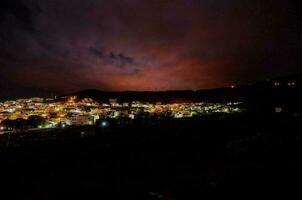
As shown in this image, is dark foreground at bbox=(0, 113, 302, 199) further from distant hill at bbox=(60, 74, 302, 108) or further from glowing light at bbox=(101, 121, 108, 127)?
distant hill at bbox=(60, 74, 302, 108)

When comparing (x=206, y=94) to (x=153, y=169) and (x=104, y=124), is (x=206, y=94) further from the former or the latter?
(x=153, y=169)

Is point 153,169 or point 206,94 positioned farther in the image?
point 206,94

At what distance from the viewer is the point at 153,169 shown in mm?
12812

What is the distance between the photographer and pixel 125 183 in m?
10.9

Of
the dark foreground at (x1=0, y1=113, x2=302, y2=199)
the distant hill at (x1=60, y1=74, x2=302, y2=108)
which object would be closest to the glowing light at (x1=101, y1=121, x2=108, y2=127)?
the dark foreground at (x1=0, y1=113, x2=302, y2=199)

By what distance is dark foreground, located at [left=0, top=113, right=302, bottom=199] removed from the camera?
29.5ft

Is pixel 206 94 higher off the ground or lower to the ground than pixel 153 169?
higher

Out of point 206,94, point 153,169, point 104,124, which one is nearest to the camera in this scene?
point 153,169

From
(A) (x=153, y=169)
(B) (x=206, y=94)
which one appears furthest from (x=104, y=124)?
(B) (x=206, y=94)

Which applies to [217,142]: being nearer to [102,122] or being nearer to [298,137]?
[298,137]

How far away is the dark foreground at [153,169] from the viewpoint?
8.99 m

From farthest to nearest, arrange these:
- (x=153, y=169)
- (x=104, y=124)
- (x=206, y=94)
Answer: (x=206, y=94)
(x=104, y=124)
(x=153, y=169)

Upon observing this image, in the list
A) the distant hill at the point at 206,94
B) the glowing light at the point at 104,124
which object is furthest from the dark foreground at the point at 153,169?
the distant hill at the point at 206,94

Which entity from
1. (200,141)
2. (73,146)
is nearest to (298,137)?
(200,141)
